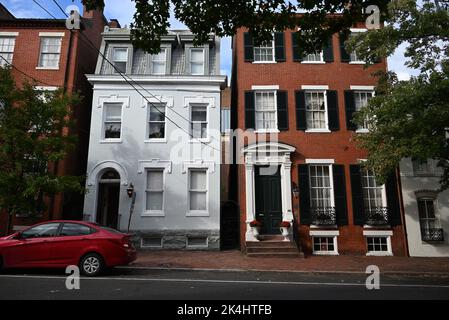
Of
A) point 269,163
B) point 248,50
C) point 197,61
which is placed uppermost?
point 248,50

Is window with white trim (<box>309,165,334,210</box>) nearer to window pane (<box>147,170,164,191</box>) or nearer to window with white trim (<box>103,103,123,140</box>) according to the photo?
window pane (<box>147,170,164,191</box>)

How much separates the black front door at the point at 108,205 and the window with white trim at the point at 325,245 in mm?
9112

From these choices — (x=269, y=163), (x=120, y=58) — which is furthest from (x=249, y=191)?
(x=120, y=58)

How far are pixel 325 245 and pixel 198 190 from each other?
605cm

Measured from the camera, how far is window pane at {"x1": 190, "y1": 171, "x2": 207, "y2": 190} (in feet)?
53.9

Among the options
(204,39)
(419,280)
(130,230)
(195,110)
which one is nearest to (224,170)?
(195,110)

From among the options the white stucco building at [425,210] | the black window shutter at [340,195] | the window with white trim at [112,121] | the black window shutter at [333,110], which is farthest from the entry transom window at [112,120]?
the white stucco building at [425,210]

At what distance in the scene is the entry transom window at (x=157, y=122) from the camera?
17.0 metres

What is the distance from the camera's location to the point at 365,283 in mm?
9375

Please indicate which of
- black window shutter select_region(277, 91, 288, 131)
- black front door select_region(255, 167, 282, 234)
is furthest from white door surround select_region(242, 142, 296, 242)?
black window shutter select_region(277, 91, 288, 131)

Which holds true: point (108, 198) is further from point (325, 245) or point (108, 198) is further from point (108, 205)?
point (325, 245)

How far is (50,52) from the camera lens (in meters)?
17.8

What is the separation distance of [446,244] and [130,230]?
1361 centimetres
